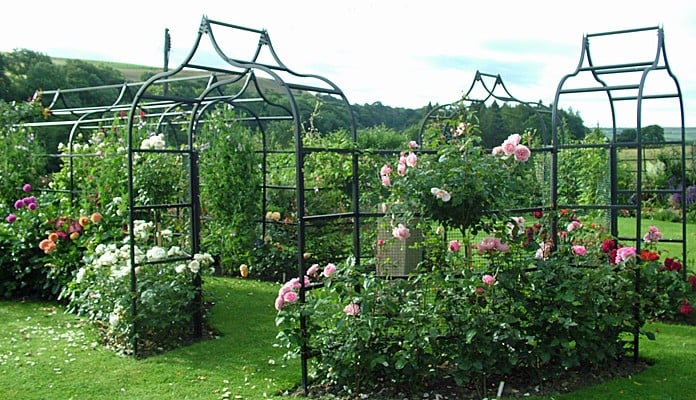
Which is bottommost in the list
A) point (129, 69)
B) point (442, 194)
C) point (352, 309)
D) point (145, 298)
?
point (145, 298)

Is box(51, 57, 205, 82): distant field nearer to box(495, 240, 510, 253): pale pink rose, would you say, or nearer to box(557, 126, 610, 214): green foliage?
box(557, 126, 610, 214): green foliage

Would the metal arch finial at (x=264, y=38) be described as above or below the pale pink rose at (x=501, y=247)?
above

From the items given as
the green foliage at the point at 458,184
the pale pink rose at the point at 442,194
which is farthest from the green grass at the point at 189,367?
the pale pink rose at the point at 442,194

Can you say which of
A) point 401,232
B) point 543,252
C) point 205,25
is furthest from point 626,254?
point 205,25

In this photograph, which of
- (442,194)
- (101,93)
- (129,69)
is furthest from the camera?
(129,69)

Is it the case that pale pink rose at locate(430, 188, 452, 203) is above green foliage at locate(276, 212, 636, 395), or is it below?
above

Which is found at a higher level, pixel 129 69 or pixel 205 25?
pixel 129 69

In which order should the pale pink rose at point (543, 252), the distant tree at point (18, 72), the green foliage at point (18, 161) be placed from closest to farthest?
the pale pink rose at point (543, 252) → the green foliage at point (18, 161) → the distant tree at point (18, 72)

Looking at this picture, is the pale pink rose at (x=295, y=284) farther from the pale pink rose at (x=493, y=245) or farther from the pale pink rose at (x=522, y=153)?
the pale pink rose at (x=522, y=153)

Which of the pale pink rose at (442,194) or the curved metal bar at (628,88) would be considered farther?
the curved metal bar at (628,88)

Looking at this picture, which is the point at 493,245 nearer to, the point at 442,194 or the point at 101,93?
the point at 442,194

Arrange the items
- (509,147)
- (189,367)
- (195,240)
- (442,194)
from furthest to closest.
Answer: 1. (195,240)
2. (189,367)
3. (509,147)
4. (442,194)

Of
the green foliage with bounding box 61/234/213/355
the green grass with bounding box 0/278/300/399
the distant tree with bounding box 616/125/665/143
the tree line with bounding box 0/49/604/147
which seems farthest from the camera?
the tree line with bounding box 0/49/604/147

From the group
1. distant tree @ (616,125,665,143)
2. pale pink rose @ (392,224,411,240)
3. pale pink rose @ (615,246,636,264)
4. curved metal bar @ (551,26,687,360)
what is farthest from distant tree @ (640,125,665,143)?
pale pink rose @ (392,224,411,240)
